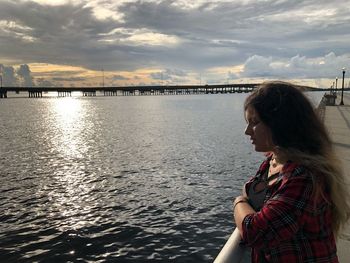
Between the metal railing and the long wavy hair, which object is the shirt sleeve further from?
the metal railing

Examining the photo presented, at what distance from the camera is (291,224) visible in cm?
191

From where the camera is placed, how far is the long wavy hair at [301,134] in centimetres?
205

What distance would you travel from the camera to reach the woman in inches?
75.6

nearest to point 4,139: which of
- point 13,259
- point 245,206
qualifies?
point 13,259

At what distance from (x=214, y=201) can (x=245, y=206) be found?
12.7 metres

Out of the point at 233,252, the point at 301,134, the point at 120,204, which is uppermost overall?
the point at 301,134

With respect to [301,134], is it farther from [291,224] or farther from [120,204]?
[120,204]

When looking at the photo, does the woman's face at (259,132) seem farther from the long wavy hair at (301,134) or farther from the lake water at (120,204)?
the lake water at (120,204)

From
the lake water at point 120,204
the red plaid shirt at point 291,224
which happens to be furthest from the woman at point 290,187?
the lake water at point 120,204

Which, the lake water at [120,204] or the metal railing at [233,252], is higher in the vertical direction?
the metal railing at [233,252]

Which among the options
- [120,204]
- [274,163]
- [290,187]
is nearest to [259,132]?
[274,163]

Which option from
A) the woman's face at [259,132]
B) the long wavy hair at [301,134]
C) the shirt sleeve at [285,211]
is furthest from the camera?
the woman's face at [259,132]

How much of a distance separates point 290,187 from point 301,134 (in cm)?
37

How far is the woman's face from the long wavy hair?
3 centimetres
